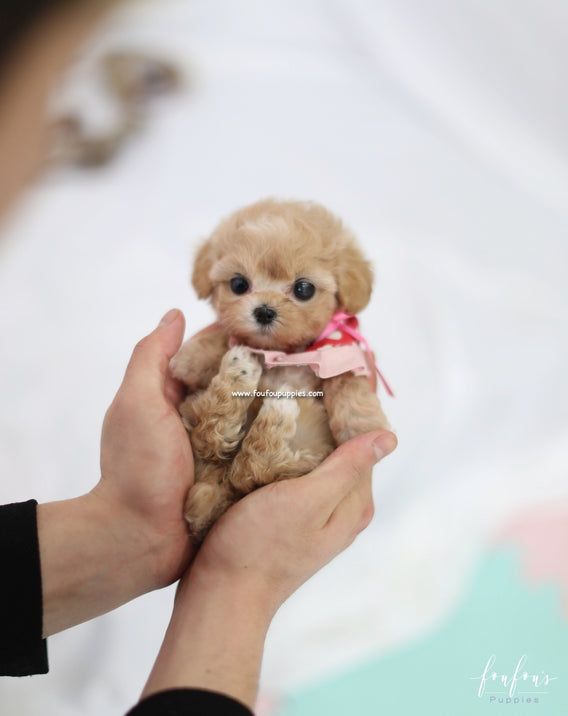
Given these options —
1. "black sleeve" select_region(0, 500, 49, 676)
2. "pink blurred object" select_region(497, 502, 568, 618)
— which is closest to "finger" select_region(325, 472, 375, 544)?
"black sleeve" select_region(0, 500, 49, 676)

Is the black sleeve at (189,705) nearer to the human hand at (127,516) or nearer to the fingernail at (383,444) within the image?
the human hand at (127,516)

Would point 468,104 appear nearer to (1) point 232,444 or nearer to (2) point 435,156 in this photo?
(2) point 435,156

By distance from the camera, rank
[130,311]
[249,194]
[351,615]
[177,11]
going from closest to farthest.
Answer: [351,615] → [130,311] → [249,194] → [177,11]

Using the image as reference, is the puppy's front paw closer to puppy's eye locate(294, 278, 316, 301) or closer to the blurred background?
puppy's eye locate(294, 278, 316, 301)

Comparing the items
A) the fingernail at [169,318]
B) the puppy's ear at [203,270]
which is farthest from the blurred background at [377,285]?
the puppy's ear at [203,270]

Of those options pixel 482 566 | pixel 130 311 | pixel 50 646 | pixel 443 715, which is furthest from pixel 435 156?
pixel 50 646

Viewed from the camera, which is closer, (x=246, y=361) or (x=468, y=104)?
(x=246, y=361)

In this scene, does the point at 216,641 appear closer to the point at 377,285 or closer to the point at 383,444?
the point at 383,444
